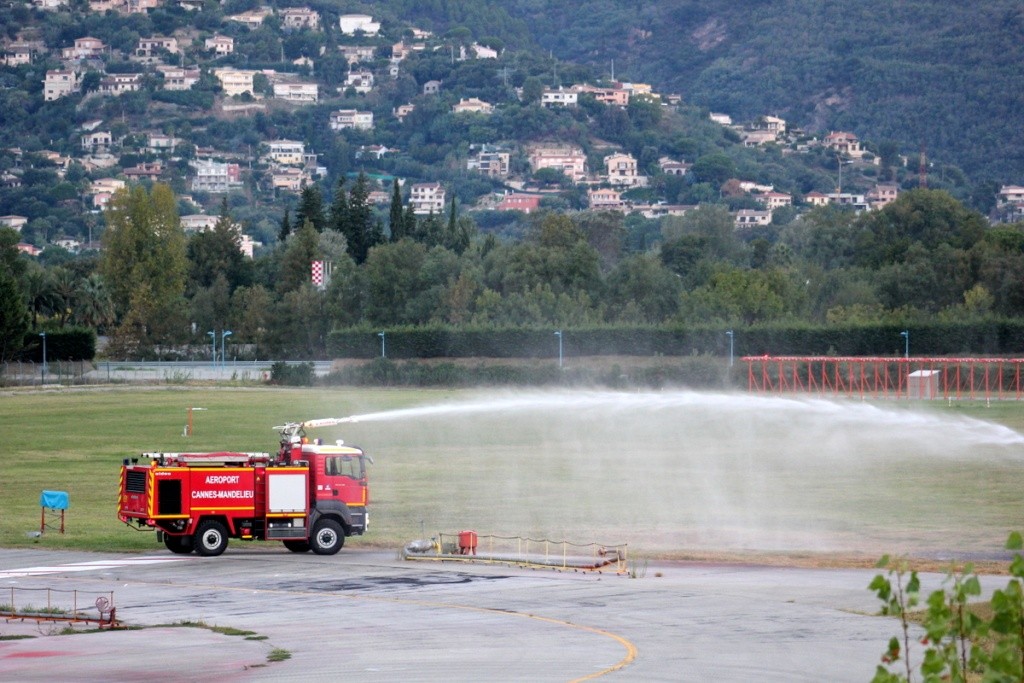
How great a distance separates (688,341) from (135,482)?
307 ft

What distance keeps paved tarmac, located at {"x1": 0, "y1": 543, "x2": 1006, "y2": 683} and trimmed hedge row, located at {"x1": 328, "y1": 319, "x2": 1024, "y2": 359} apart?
8953 cm

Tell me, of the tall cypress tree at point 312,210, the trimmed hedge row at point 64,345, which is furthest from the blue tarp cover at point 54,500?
the tall cypress tree at point 312,210

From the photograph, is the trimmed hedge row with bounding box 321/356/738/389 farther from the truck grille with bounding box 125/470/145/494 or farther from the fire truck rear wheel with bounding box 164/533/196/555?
the truck grille with bounding box 125/470/145/494

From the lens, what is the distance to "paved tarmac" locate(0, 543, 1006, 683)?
2520 centimetres

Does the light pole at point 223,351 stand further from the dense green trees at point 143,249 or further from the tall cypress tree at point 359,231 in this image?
the tall cypress tree at point 359,231

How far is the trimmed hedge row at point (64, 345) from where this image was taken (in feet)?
427

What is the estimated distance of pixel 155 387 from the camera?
391ft

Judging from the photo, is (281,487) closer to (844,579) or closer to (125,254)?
(844,579)

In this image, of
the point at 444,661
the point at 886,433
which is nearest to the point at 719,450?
the point at 886,433

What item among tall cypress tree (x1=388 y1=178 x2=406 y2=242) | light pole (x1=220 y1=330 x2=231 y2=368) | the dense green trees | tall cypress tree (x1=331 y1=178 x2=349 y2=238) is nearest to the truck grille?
light pole (x1=220 y1=330 x2=231 y2=368)

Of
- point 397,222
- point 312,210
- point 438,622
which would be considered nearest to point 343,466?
point 438,622

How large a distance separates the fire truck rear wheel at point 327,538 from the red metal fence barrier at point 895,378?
65377 mm

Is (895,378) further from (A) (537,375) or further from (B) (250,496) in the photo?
(B) (250,496)

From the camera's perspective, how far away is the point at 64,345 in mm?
133375
